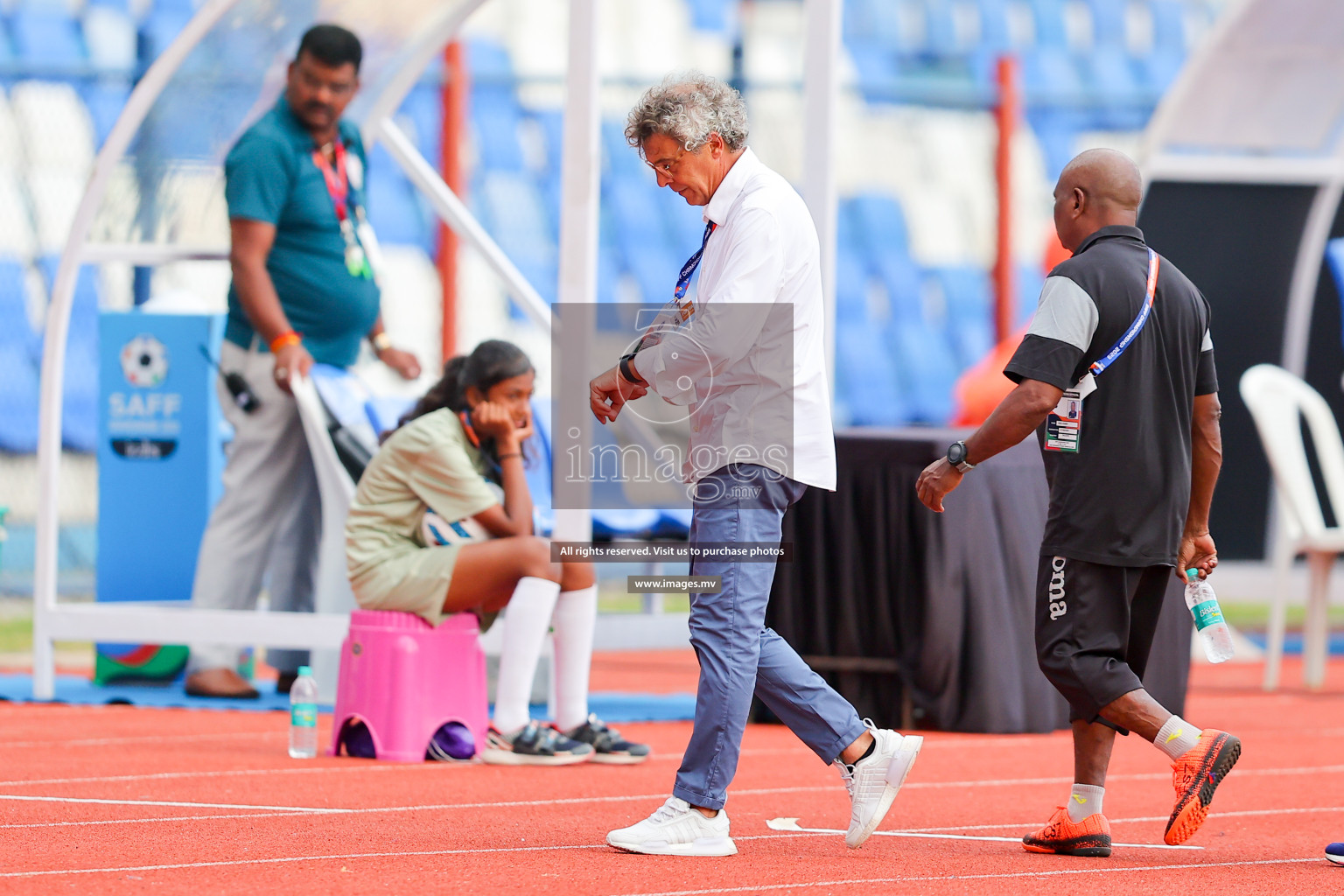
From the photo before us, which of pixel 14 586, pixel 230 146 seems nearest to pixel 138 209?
pixel 230 146

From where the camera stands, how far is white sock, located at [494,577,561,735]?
18.2 ft

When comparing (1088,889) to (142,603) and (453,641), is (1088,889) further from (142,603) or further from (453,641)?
(142,603)

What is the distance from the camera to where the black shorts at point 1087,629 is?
3.87 metres

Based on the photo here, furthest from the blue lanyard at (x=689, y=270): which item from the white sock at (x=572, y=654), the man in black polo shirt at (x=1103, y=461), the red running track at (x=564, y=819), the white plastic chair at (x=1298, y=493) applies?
the white plastic chair at (x=1298, y=493)

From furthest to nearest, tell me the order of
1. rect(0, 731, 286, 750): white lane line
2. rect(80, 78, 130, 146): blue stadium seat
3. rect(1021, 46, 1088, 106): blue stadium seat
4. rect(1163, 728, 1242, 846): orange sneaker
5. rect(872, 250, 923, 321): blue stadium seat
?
rect(1021, 46, 1088, 106): blue stadium seat
rect(872, 250, 923, 321): blue stadium seat
rect(80, 78, 130, 146): blue stadium seat
rect(0, 731, 286, 750): white lane line
rect(1163, 728, 1242, 846): orange sneaker

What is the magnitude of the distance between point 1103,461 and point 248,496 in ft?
14.1

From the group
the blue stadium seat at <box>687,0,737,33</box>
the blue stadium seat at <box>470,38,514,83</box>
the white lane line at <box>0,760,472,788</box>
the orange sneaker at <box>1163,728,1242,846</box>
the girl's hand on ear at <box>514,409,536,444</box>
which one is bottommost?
the white lane line at <box>0,760,472,788</box>

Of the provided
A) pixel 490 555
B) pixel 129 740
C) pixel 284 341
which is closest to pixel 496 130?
pixel 284 341

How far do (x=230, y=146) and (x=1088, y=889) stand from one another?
5404 millimetres

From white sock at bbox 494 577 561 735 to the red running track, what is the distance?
0.20m

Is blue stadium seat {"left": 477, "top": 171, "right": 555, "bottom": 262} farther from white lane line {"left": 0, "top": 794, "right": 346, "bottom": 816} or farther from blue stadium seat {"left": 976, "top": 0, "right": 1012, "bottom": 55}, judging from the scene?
white lane line {"left": 0, "top": 794, "right": 346, "bottom": 816}

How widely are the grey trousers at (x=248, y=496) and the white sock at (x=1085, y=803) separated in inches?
164

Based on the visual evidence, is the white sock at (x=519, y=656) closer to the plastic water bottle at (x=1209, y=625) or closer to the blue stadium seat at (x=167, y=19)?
the plastic water bottle at (x=1209, y=625)

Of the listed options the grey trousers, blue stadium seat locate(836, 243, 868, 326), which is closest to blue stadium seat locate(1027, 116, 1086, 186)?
blue stadium seat locate(836, 243, 868, 326)
